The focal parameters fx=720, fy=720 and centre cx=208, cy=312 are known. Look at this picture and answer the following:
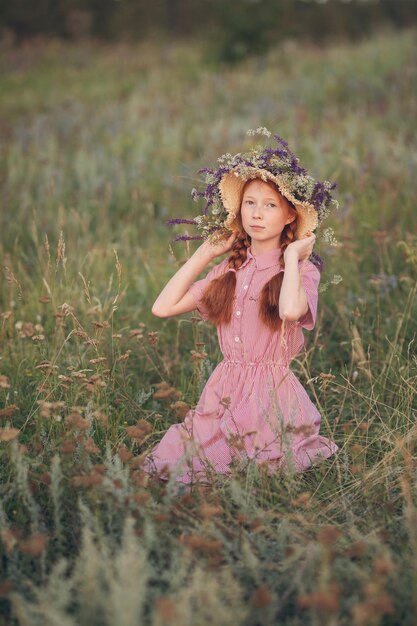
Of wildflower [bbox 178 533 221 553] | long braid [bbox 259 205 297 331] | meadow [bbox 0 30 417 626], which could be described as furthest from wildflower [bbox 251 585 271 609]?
long braid [bbox 259 205 297 331]

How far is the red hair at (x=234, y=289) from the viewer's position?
3.08 meters

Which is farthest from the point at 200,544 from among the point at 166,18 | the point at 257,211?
the point at 166,18

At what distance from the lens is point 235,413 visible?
10.2ft

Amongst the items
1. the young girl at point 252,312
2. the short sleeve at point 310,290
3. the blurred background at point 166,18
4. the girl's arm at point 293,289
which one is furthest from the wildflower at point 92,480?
the blurred background at point 166,18

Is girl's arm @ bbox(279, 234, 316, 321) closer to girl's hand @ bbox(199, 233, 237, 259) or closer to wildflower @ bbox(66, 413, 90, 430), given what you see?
girl's hand @ bbox(199, 233, 237, 259)

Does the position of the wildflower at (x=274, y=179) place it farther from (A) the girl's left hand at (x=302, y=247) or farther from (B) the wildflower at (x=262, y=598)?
(B) the wildflower at (x=262, y=598)

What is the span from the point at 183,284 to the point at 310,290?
0.58 meters

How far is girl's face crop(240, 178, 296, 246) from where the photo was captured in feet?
10.1

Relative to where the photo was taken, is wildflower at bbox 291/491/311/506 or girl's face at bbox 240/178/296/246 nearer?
wildflower at bbox 291/491/311/506

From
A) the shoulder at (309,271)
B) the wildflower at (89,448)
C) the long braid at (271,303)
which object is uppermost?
the shoulder at (309,271)

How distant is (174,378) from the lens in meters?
3.84

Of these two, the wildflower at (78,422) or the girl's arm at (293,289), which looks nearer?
the wildflower at (78,422)

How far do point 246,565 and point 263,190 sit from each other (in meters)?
1.58

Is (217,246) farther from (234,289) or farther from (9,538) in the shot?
(9,538)
